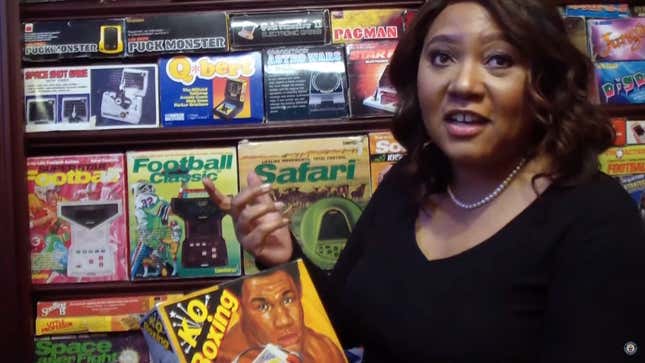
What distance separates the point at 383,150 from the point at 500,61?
2.47 ft

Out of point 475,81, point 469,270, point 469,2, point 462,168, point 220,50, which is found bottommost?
point 469,270

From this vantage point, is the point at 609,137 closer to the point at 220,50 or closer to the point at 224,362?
the point at 224,362

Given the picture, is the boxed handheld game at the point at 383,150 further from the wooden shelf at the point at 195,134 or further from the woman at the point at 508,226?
the woman at the point at 508,226

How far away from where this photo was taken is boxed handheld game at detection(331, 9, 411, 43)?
148cm

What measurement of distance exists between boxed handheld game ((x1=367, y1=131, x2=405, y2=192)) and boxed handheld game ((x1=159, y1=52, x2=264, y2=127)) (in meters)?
0.29

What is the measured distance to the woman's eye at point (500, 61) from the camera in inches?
28.1

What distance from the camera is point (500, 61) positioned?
71 cm

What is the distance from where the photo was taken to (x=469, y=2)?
74 centimetres

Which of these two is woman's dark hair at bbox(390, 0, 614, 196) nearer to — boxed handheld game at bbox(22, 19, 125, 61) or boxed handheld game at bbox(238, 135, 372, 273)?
boxed handheld game at bbox(238, 135, 372, 273)

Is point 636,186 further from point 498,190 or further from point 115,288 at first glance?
point 115,288

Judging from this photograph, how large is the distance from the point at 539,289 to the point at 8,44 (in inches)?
51.6

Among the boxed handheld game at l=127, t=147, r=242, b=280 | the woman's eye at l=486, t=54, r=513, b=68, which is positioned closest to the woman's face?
the woman's eye at l=486, t=54, r=513, b=68

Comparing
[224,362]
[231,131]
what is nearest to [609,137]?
[224,362]

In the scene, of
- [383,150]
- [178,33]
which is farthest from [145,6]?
[383,150]
